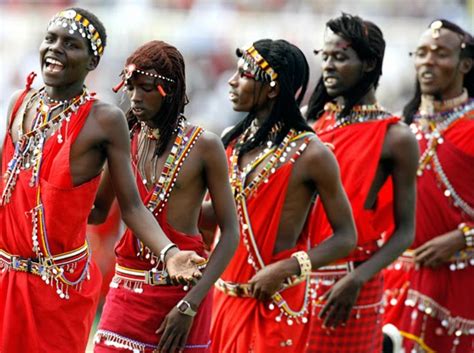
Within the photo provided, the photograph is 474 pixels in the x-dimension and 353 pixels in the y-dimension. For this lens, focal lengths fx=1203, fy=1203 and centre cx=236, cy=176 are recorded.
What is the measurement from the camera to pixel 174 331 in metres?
5.25

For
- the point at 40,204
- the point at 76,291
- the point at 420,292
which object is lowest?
the point at 420,292

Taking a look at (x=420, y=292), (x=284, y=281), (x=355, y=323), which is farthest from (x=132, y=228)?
(x=420, y=292)

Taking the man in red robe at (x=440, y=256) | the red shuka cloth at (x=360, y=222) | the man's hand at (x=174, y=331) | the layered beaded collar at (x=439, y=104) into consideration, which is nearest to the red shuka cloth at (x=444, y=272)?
the man in red robe at (x=440, y=256)

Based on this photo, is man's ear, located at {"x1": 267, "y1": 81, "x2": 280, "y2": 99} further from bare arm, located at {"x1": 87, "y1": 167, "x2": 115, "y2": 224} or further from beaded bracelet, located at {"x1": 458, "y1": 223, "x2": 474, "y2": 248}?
beaded bracelet, located at {"x1": 458, "y1": 223, "x2": 474, "y2": 248}

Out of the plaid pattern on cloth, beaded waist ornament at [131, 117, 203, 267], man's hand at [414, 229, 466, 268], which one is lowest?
the plaid pattern on cloth

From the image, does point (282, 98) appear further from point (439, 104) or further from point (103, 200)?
point (439, 104)

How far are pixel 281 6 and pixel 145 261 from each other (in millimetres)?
12612

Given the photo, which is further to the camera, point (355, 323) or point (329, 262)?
point (355, 323)

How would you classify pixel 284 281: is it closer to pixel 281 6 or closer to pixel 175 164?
pixel 175 164

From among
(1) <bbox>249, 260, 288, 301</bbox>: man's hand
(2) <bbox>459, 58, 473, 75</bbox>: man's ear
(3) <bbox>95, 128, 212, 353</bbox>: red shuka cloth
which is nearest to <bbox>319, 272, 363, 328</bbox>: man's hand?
(1) <bbox>249, 260, 288, 301</bbox>: man's hand

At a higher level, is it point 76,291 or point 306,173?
point 306,173

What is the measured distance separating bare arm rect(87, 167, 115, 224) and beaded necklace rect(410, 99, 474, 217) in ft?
7.95

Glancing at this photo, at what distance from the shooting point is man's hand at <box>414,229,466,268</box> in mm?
7402

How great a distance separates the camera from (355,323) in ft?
22.0
